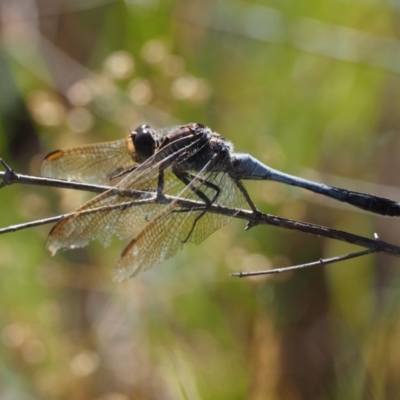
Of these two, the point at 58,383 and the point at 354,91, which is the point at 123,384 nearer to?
the point at 58,383

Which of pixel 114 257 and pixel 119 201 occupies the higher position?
pixel 114 257

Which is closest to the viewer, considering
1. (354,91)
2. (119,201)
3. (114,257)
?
(119,201)

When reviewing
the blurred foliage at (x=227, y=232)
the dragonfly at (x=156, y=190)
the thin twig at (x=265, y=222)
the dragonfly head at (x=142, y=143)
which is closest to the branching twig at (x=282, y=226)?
the thin twig at (x=265, y=222)

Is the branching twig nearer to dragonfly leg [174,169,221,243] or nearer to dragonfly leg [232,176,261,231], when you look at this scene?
dragonfly leg [232,176,261,231]

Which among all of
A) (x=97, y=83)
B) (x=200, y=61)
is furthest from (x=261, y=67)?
(x=97, y=83)

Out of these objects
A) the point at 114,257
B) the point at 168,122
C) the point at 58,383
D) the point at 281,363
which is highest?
the point at 168,122

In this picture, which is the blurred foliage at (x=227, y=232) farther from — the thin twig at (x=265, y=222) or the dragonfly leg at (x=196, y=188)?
the thin twig at (x=265, y=222)

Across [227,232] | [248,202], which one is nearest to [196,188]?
[248,202]

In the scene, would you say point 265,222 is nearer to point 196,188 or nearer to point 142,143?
point 196,188
